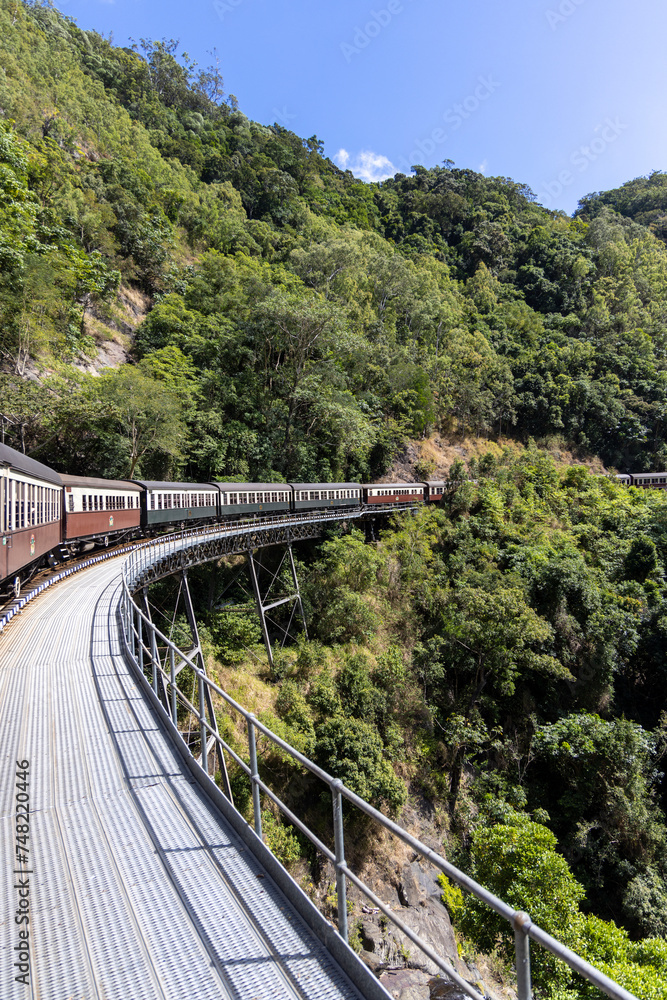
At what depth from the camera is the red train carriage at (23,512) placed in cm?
752

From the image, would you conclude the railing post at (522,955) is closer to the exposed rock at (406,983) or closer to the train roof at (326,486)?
the exposed rock at (406,983)

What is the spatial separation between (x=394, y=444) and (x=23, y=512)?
25.6 metres

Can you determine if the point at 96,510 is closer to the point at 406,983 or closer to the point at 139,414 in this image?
the point at 139,414

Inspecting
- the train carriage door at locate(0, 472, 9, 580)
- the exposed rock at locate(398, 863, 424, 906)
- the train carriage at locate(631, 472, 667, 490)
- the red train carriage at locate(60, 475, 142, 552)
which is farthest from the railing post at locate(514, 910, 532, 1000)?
the train carriage at locate(631, 472, 667, 490)

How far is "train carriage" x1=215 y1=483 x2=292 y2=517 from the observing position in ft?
61.8

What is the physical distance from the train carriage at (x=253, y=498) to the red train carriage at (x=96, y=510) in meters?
3.94

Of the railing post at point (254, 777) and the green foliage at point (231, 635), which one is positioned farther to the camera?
the green foliage at point (231, 635)

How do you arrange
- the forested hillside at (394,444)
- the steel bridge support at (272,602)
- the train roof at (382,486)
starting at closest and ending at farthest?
the forested hillside at (394,444)
the steel bridge support at (272,602)
the train roof at (382,486)

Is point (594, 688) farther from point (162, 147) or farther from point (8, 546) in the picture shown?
point (162, 147)

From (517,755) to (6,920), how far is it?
1749 cm

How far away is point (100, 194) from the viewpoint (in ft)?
101

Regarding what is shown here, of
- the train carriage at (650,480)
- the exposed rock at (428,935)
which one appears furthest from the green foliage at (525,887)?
the train carriage at (650,480)

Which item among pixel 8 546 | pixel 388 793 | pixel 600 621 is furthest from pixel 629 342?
pixel 8 546

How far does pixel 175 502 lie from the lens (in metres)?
16.5
